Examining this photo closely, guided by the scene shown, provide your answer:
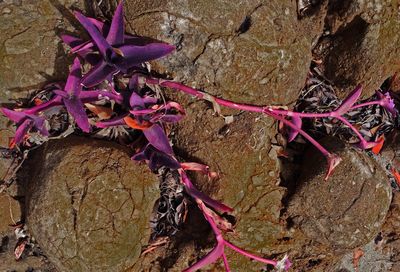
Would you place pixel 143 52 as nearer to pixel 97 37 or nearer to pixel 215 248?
pixel 97 37

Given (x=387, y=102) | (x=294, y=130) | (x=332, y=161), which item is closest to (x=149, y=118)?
(x=294, y=130)

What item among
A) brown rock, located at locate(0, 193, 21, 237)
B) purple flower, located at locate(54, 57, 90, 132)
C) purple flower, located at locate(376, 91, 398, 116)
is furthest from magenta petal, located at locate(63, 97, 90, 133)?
purple flower, located at locate(376, 91, 398, 116)

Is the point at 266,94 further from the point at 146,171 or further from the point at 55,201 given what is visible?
the point at 55,201

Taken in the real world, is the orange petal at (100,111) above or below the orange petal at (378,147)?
above

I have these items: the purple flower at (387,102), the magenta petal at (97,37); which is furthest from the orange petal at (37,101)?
the purple flower at (387,102)

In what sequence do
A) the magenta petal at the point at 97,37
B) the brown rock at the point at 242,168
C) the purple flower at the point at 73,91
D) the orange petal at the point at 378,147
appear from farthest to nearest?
the orange petal at the point at 378,147
the brown rock at the point at 242,168
the purple flower at the point at 73,91
the magenta petal at the point at 97,37

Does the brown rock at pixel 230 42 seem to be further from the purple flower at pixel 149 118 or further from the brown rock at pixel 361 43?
the brown rock at pixel 361 43

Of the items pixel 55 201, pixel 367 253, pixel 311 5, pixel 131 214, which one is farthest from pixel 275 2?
pixel 367 253
